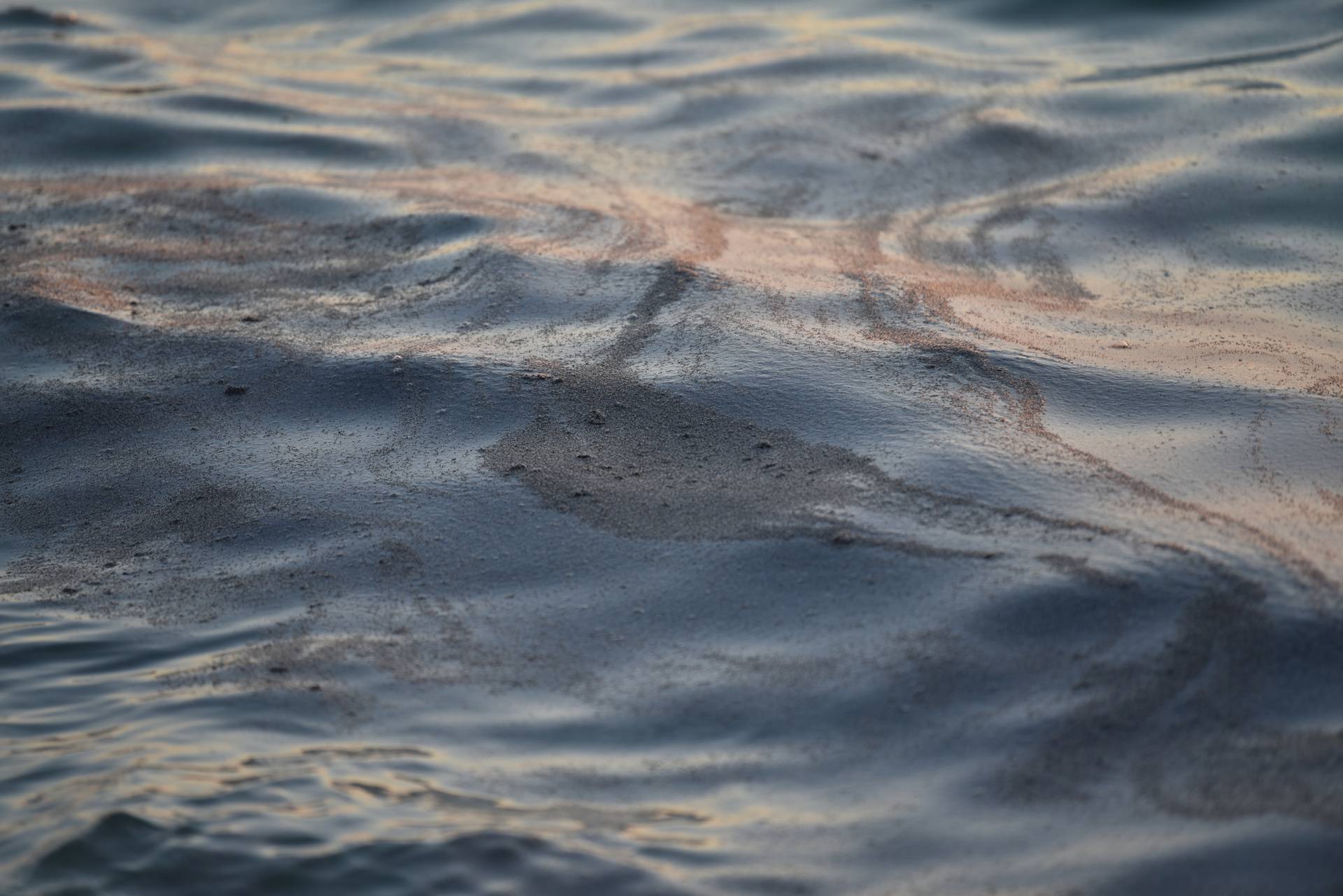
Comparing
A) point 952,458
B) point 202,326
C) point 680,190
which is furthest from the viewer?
point 680,190

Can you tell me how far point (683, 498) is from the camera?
2.52 m

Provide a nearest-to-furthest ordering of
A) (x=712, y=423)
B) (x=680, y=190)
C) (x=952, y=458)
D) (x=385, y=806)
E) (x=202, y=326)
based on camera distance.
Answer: (x=385, y=806), (x=952, y=458), (x=712, y=423), (x=202, y=326), (x=680, y=190)

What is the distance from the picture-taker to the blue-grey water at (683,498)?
1.82 meters

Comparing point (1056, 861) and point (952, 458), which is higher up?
point (952, 458)

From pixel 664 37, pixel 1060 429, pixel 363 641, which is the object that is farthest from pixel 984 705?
pixel 664 37

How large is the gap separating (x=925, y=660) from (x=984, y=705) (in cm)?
13

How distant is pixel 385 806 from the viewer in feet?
6.07

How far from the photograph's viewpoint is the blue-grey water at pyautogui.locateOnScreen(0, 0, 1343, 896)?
1818 mm

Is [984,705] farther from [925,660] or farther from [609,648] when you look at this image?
[609,648]

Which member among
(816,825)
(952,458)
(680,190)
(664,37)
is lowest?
(816,825)

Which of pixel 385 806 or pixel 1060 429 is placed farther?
pixel 1060 429

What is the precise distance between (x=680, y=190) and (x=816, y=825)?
8.71ft

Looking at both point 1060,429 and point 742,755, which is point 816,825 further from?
point 1060,429

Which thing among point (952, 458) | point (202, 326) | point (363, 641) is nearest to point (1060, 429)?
point (952, 458)
